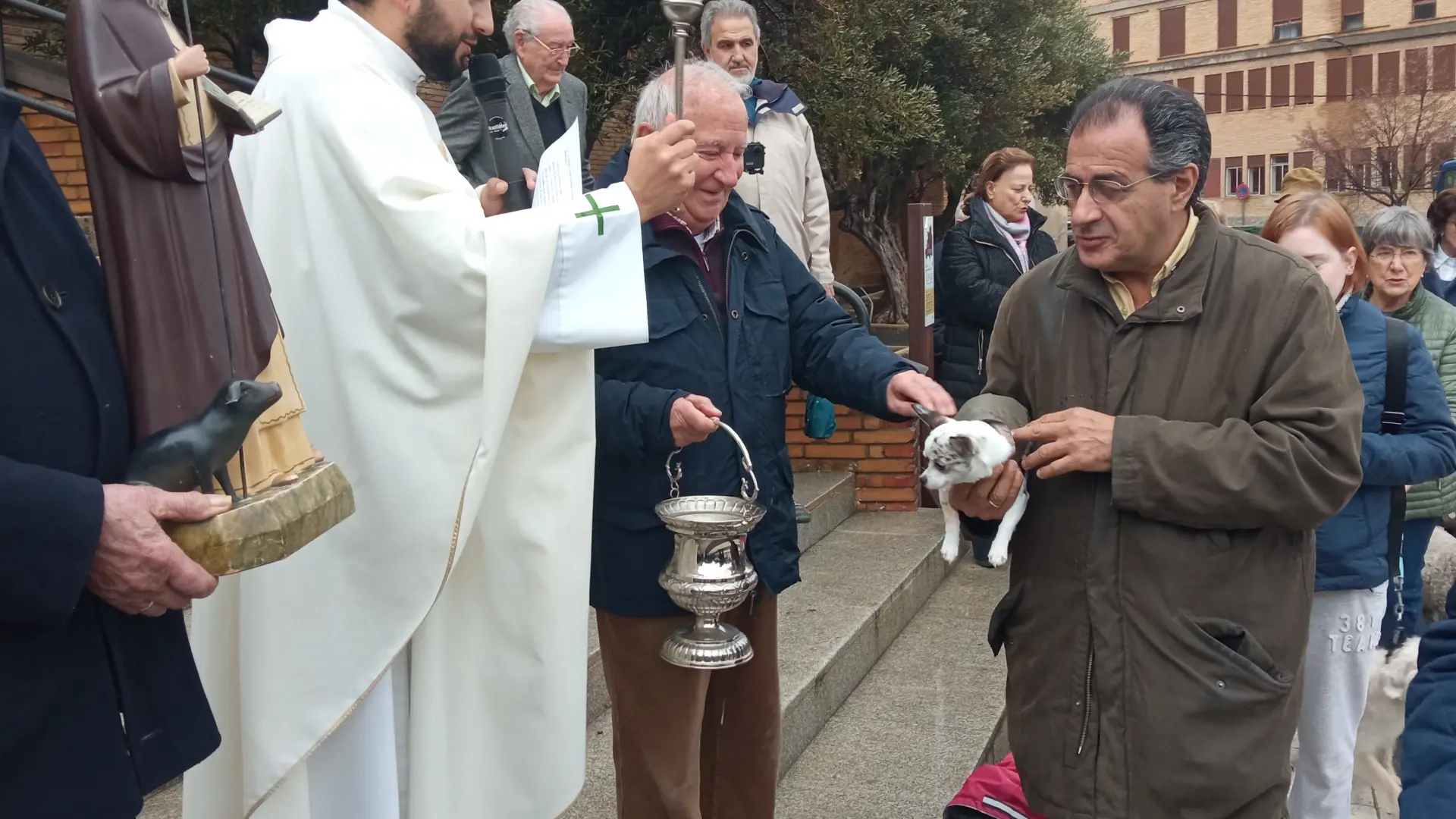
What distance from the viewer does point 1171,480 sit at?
2.14m

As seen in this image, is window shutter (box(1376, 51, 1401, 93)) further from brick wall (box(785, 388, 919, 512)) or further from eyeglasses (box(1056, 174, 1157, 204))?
eyeglasses (box(1056, 174, 1157, 204))

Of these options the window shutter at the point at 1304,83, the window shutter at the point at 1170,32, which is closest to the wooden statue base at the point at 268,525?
the window shutter at the point at 1304,83

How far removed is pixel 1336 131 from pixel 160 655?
46065mm

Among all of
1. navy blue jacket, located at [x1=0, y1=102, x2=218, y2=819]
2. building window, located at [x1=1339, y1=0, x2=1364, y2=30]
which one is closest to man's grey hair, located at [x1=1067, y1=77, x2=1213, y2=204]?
navy blue jacket, located at [x1=0, y1=102, x2=218, y2=819]

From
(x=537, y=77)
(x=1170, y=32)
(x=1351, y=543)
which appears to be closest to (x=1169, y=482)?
(x=1351, y=543)

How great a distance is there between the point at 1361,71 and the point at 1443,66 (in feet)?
12.6

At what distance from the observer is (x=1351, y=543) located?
3.28 meters

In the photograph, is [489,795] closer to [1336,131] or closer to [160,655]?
[160,655]

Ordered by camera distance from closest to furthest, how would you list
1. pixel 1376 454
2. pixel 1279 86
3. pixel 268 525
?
pixel 268 525
pixel 1376 454
pixel 1279 86

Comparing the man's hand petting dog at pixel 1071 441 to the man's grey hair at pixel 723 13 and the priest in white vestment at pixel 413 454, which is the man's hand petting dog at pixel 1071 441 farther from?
the man's grey hair at pixel 723 13

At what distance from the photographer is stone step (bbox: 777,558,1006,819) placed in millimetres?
3994

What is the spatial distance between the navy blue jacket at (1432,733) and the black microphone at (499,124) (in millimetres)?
2414

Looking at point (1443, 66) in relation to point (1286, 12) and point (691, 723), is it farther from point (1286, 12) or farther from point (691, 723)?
point (691, 723)

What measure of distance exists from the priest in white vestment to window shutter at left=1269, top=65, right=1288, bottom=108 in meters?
53.7
